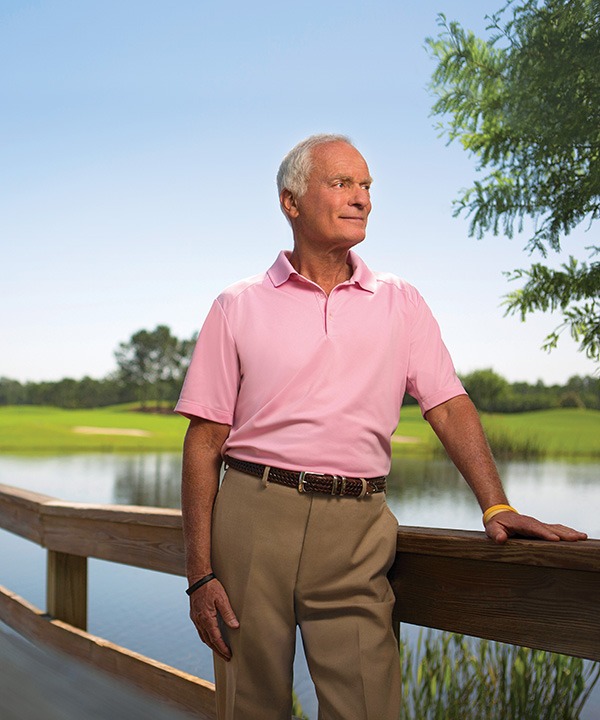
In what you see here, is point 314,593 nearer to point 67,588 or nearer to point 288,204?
point 288,204

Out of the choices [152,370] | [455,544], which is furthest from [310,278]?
[152,370]

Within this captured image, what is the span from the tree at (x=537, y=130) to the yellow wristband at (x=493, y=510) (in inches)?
158

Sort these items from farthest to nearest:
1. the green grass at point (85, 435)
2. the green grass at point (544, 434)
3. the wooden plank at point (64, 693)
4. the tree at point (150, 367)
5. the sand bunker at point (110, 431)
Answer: the green grass at point (85, 435), the sand bunker at point (110, 431), the tree at point (150, 367), the green grass at point (544, 434), the wooden plank at point (64, 693)

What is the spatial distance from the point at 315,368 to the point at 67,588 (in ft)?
5.37

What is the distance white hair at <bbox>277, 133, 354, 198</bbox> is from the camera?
1422 mm

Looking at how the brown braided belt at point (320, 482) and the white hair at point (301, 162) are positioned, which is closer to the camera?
the brown braided belt at point (320, 482)

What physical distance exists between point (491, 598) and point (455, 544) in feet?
0.30

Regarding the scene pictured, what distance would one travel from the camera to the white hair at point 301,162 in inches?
56.0

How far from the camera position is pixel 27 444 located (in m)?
26.7

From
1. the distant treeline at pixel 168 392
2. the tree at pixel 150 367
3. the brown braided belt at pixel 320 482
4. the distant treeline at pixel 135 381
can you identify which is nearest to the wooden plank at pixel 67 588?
the brown braided belt at pixel 320 482

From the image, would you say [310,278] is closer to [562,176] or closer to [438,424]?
[438,424]

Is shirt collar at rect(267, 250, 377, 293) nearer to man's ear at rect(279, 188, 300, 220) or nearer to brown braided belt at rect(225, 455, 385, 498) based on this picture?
man's ear at rect(279, 188, 300, 220)

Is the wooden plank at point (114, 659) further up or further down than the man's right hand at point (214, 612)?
further down

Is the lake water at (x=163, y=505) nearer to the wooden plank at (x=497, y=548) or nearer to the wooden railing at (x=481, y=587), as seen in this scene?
the wooden railing at (x=481, y=587)
